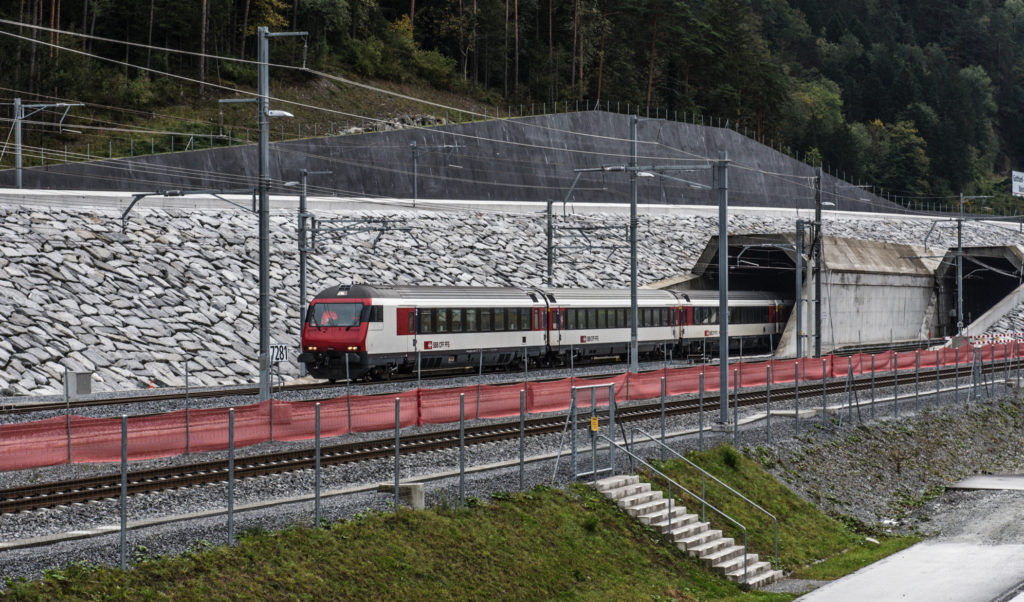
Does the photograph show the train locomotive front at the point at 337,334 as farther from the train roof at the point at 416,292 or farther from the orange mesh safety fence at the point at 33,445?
the orange mesh safety fence at the point at 33,445

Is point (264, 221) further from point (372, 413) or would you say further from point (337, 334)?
point (337, 334)

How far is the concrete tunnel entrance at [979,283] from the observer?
69188mm

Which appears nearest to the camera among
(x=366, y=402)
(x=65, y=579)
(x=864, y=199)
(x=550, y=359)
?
(x=65, y=579)

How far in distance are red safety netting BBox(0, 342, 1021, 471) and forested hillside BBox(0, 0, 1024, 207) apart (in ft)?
101

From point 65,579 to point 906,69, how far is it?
173 m

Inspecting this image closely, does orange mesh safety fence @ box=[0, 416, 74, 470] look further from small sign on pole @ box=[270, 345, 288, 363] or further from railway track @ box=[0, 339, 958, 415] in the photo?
small sign on pole @ box=[270, 345, 288, 363]

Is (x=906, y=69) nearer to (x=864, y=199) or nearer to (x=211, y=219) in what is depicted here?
(x=864, y=199)

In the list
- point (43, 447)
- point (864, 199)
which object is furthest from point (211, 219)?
point (864, 199)

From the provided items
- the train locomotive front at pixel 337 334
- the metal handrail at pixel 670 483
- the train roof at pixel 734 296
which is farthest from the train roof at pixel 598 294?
the metal handrail at pixel 670 483

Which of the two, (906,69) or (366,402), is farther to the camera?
(906,69)

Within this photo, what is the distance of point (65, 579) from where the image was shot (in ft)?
46.2

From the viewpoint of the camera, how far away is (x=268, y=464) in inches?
856

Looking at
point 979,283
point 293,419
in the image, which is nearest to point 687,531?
point 293,419

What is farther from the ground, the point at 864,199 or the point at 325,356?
the point at 864,199
